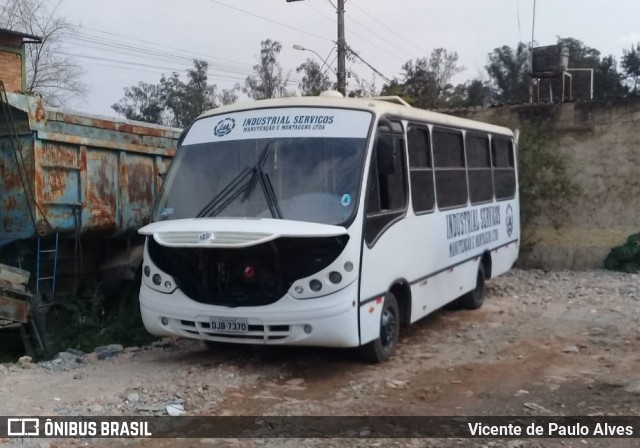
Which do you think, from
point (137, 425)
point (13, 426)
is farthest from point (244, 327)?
point (13, 426)

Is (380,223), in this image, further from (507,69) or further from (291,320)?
(507,69)

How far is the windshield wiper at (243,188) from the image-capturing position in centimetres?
682

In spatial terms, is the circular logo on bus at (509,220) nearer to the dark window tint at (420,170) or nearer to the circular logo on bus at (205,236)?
the dark window tint at (420,170)

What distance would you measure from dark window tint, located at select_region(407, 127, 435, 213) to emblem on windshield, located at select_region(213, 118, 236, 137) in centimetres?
195

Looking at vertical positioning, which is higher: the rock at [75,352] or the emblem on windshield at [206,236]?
the emblem on windshield at [206,236]

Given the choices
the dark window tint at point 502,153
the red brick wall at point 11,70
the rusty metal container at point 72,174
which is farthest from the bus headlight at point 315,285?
the red brick wall at point 11,70

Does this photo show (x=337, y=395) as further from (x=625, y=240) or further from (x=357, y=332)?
(x=625, y=240)

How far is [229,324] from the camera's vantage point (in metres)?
6.52

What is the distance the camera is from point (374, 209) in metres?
6.93

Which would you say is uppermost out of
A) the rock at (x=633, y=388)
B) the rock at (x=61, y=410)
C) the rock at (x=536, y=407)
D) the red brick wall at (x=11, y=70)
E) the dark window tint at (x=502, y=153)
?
the red brick wall at (x=11, y=70)

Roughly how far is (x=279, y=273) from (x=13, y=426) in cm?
239

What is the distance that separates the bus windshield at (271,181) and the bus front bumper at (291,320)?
72 cm

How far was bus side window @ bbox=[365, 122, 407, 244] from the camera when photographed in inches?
270

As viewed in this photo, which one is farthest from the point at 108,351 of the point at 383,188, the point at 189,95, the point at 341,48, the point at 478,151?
the point at 189,95
